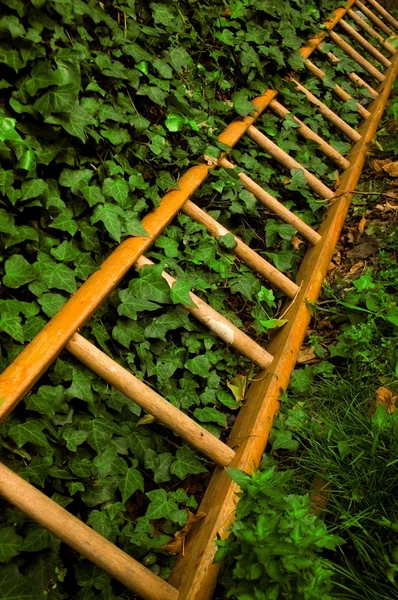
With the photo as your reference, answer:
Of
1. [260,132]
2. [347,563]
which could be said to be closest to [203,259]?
[260,132]

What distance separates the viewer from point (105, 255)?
5.69 ft

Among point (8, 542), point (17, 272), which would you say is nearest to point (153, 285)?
point (17, 272)

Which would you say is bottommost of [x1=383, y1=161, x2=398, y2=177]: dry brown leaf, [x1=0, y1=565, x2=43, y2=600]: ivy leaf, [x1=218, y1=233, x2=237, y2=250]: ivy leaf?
[x1=0, y1=565, x2=43, y2=600]: ivy leaf

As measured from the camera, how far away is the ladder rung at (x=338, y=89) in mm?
3109

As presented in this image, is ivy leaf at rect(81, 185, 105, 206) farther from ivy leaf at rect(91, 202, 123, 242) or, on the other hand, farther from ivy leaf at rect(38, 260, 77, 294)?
ivy leaf at rect(38, 260, 77, 294)

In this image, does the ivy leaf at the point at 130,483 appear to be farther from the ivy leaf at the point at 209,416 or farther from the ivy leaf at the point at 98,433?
the ivy leaf at the point at 209,416

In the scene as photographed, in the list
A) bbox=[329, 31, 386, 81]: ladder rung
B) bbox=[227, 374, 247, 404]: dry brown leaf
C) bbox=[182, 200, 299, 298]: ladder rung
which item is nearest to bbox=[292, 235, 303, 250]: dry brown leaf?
bbox=[182, 200, 299, 298]: ladder rung

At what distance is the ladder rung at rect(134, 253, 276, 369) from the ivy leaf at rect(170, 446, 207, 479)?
0.47 meters

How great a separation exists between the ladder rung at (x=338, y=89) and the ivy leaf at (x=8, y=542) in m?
3.21

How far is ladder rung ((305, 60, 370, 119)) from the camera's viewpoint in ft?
10.2

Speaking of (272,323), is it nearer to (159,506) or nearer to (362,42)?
(159,506)

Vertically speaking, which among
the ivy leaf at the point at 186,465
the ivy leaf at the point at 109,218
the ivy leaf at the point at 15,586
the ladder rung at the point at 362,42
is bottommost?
the ivy leaf at the point at 15,586

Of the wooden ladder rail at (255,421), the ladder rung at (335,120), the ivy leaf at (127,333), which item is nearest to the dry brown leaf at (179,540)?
the wooden ladder rail at (255,421)

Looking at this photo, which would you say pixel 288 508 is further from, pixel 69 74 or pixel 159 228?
pixel 69 74
